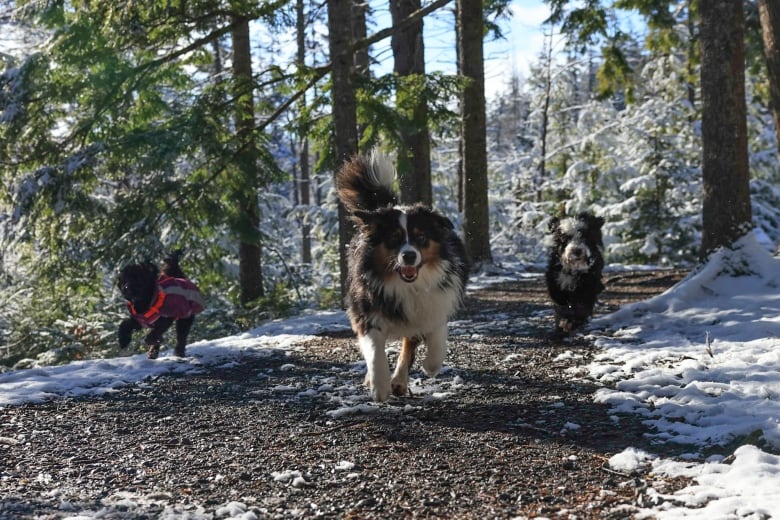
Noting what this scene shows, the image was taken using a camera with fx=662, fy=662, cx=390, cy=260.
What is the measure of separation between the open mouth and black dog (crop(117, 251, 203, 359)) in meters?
3.00

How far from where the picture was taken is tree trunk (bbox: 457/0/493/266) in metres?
13.5

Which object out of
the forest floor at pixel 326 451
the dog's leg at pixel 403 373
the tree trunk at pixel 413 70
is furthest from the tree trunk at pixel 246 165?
the dog's leg at pixel 403 373

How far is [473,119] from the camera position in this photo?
1388 cm

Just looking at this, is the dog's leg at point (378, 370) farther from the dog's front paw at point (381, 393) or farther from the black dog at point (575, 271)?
the black dog at point (575, 271)

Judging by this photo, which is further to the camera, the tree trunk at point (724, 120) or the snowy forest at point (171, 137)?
the snowy forest at point (171, 137)

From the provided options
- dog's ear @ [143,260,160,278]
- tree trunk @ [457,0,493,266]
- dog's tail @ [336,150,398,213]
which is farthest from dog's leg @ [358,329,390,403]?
tree trunk @ [457,0,493,266]

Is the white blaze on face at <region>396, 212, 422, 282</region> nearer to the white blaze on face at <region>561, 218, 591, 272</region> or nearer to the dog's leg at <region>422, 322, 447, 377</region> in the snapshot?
the dog's leg at <region>422, 322, 447, 377</region>

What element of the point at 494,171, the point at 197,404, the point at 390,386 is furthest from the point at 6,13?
the point at 494,171

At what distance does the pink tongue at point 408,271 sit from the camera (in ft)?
16.9

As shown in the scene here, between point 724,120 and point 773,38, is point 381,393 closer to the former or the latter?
point 724,120

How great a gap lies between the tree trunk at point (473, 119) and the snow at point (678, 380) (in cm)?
535

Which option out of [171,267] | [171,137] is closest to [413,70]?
[171,137]

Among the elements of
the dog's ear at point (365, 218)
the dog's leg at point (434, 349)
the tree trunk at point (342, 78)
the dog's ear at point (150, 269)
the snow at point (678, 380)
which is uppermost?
the tree trunk at point (342, 78)

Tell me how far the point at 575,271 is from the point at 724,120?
8.37 feet
